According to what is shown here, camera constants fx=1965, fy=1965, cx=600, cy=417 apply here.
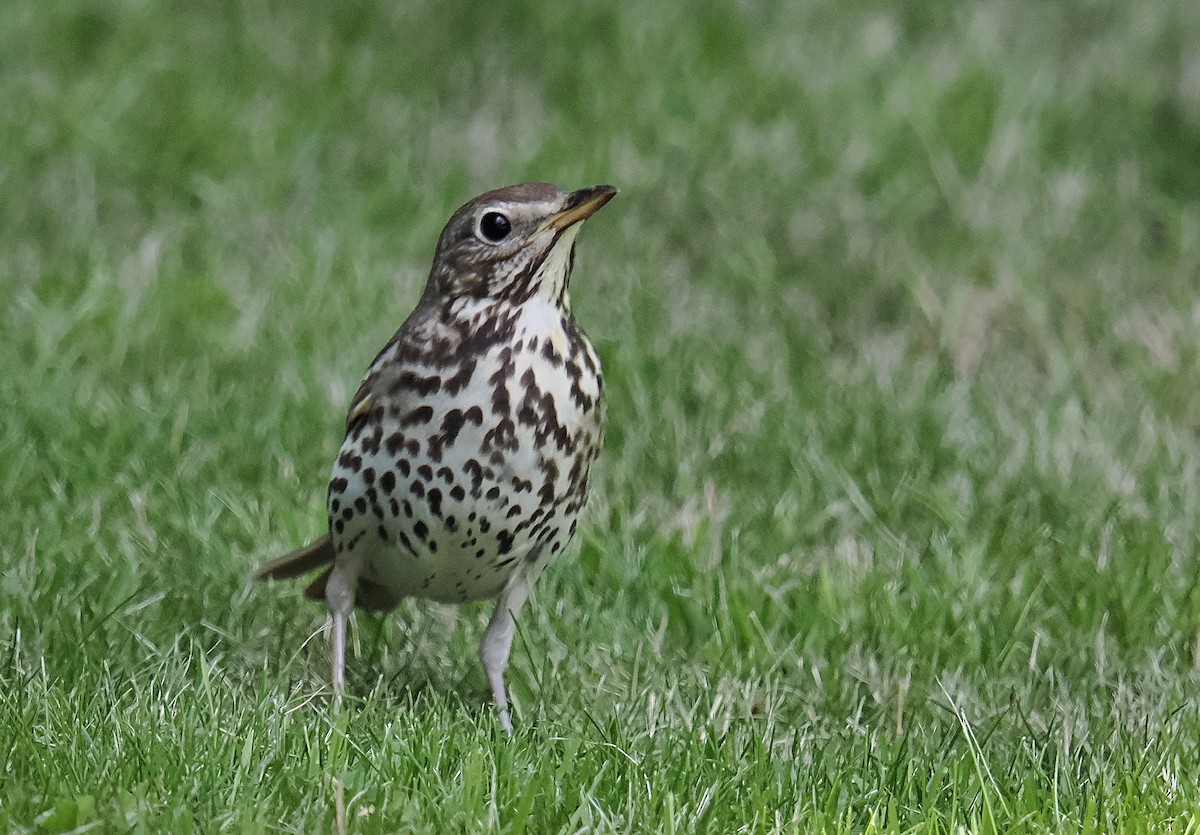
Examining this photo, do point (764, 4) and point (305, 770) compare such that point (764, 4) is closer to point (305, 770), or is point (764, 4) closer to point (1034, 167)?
point (1034, 167)

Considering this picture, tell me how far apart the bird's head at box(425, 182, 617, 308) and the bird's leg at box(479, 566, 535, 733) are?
26.1 inches

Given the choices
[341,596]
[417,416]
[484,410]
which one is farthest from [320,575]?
[484,410]

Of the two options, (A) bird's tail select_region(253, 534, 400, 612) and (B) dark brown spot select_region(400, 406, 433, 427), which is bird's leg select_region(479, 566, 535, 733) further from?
(B) dark brown spot select_region(400, 406, 433, 427)

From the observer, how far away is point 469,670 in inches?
183

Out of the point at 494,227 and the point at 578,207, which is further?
the point at 494,227

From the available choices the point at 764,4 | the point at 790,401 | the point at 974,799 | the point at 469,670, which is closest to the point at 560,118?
the point at 764,4

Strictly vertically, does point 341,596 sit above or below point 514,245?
below

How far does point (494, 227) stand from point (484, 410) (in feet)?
1.27

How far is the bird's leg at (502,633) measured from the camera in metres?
4.36

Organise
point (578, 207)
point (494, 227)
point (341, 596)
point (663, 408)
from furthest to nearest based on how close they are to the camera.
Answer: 1. point (663, 408)
2. point (341, 596)
3. point (494, 227)
4. point (578, 207)

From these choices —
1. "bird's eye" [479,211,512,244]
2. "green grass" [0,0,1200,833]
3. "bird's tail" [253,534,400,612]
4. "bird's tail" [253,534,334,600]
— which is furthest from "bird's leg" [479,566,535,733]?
"bird's eye" [479,211,512,244]

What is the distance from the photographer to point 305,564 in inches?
182

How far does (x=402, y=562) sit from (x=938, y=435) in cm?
223

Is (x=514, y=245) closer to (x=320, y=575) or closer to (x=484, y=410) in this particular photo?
(x=484, y=410)
